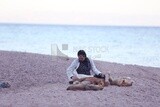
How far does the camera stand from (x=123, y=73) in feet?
51.4

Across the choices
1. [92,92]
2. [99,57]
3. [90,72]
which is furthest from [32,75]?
[99,57]

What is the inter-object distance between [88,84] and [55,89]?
89 cm

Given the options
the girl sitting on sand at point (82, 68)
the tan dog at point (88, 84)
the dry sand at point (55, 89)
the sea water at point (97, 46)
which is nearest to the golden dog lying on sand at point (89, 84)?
the tan dog at point (88, 84)

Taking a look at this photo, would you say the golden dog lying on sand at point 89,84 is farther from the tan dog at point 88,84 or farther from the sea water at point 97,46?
the sea water at point 97,46

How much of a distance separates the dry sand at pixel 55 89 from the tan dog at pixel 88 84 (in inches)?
7.4

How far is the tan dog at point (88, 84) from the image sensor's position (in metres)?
11.5

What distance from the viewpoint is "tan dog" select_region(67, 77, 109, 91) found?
11.5m

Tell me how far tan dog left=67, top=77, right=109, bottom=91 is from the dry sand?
189 mm

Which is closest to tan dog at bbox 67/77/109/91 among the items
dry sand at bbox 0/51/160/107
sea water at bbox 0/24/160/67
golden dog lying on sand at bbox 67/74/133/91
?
golden dog lying on sand at bbox 67/74/133/91

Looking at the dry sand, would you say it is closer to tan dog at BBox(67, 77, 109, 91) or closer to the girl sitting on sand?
tan dog at BBox(67, 77, 109, 91)

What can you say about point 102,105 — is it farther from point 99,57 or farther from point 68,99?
point 99,57

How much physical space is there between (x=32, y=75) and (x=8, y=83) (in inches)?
61.0

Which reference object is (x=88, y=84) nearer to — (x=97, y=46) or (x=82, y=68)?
(x=82, y=68)

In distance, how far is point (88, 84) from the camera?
1159 cm
